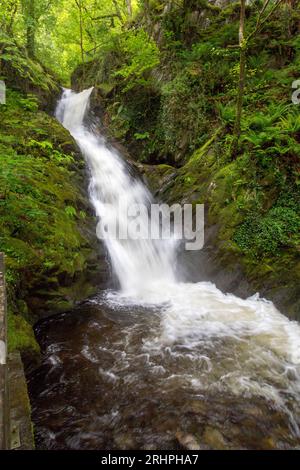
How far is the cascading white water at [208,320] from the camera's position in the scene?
12.4ft

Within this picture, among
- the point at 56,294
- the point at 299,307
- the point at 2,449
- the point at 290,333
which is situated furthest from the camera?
the point at 56,294

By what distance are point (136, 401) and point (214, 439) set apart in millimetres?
943

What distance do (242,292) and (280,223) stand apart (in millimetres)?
1545

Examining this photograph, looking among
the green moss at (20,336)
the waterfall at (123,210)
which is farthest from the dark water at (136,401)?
the waterfall at (123,210)

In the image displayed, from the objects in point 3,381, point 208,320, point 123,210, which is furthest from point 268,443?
point 123,210

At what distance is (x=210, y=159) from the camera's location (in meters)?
8.26

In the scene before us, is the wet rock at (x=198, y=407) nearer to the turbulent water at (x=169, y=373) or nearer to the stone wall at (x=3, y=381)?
the turbulent water at (x=169, y=373)

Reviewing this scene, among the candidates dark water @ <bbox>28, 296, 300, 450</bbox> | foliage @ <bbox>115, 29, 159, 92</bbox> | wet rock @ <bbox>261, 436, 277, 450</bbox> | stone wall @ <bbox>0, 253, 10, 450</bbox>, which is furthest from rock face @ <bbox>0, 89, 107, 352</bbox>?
foliage @ <bbox>115, 29, 159, 92</bbox>

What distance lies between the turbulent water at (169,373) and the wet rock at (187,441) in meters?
0.01

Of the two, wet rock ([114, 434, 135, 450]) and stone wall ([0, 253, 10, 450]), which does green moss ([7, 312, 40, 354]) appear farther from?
wet rock ([114, 434, 135, 450])

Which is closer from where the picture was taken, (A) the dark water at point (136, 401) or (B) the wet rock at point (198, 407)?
(A) the dark water at point (136, 401)

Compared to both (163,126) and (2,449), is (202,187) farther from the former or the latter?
(2,449)

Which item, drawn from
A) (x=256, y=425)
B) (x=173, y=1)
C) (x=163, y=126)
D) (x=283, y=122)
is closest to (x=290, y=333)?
(x=256, y=425)

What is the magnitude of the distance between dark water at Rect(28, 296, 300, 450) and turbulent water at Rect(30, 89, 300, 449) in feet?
0.04
